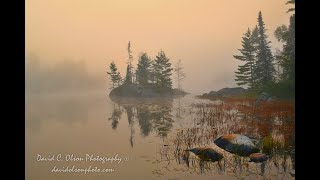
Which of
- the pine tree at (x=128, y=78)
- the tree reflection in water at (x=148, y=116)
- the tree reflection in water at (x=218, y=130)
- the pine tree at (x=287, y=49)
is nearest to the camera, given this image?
the tree reflection in water at (x=218, y=130)

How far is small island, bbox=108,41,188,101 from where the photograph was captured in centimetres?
855

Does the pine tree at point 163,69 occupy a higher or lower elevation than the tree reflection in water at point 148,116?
higher

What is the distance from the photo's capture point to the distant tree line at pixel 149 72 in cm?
855

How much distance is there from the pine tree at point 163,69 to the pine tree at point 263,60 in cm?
222

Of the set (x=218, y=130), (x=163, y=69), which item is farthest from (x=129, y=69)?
(x=218, y=130)

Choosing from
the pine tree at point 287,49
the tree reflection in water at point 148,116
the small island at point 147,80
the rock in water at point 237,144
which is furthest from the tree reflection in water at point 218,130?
the pine tree at point 287,49

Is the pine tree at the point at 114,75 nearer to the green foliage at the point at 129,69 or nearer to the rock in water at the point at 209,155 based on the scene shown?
the green foliage at the point at 129,69

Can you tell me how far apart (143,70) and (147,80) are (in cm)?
28

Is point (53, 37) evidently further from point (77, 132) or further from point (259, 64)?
point (259, 64)

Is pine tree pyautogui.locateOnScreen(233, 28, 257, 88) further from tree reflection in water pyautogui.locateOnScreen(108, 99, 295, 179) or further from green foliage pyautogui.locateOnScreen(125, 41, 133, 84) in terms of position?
green foliage pyautogui.locateOnScreen(125, 41, 133, 84)

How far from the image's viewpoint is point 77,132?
28.0ft

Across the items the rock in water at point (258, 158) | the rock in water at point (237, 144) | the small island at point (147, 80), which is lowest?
the rock in water at point (258, 158)
